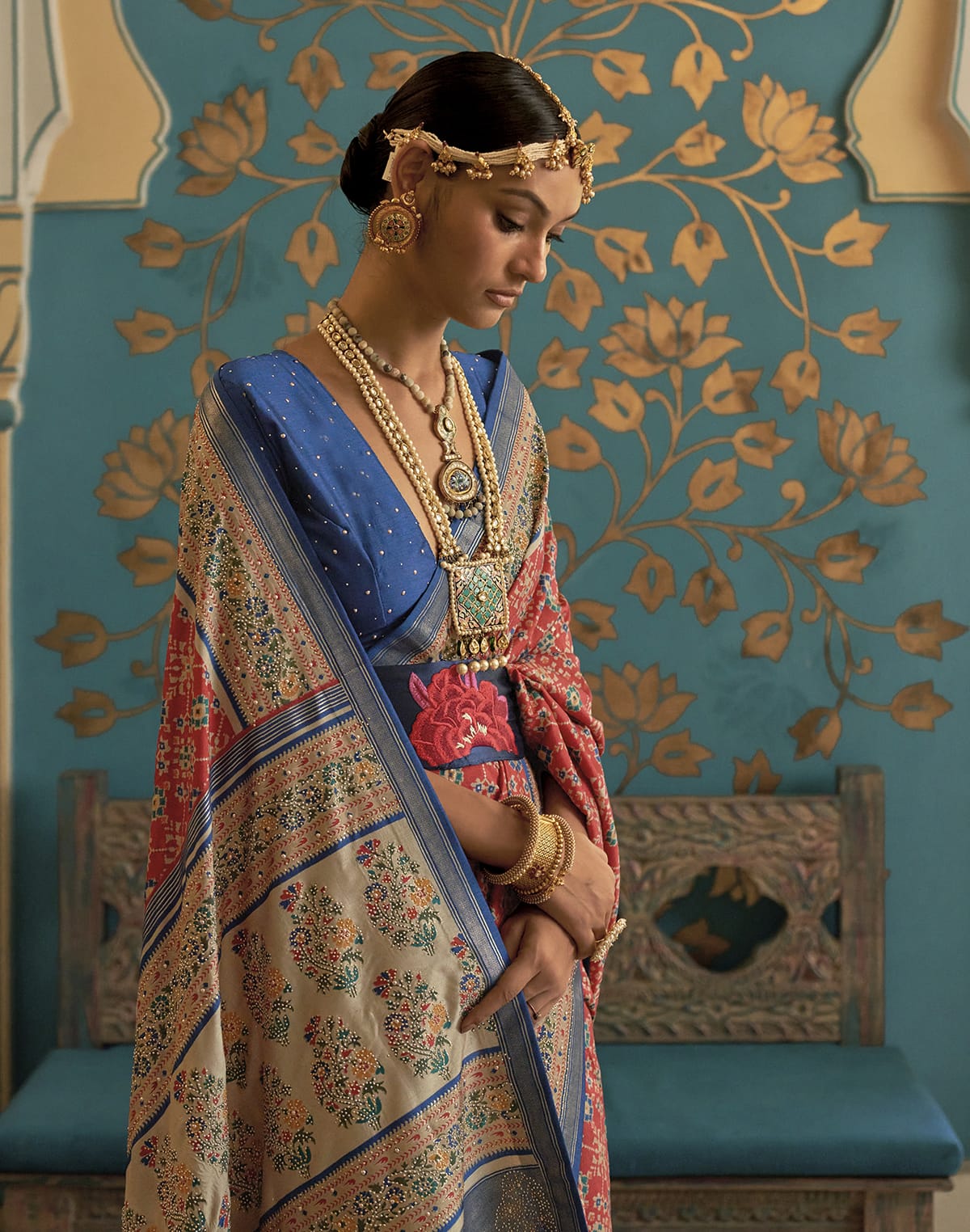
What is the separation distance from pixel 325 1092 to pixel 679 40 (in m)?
1.71

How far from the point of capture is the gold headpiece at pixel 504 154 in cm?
102

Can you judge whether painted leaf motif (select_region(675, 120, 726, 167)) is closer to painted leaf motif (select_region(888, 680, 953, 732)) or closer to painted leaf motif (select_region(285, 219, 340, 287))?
painted leaf motif (select_region(285, 219, 340, 287))

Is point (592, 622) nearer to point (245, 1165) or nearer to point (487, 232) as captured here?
point (487, 232)

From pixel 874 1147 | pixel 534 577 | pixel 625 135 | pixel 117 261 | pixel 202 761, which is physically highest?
pixel 625 135

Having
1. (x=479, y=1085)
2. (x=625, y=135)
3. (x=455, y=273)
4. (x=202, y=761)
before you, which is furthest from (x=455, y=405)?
(x=625, y=135)

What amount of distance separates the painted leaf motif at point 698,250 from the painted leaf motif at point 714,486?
0.29 meters

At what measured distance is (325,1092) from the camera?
0.96 m

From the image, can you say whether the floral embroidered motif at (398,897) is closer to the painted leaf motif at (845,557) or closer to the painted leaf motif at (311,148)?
the painted leaf motif at (845,557)

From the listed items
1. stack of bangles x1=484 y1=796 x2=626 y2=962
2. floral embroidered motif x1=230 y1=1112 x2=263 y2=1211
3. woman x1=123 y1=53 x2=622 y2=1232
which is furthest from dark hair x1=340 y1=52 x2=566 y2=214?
floral embroidered motif x1=230 y1=1112 x2=263 y2=1211

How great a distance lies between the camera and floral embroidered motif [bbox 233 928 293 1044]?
974 millimetres

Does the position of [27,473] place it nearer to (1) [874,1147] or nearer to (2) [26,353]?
(2) [26,353]

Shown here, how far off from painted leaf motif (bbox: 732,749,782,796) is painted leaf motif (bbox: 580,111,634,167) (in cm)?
97

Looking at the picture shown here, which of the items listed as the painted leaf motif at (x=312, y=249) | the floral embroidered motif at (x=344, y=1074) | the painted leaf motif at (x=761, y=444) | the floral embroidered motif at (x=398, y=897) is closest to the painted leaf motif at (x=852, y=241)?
the painted leaf motif at (x=761, y=444)

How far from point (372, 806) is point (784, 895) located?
1243 millimetres
